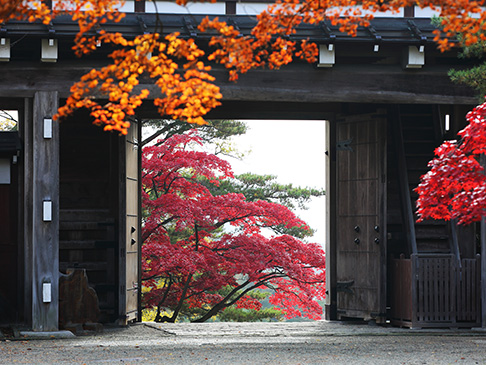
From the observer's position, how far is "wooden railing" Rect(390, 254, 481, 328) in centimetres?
970

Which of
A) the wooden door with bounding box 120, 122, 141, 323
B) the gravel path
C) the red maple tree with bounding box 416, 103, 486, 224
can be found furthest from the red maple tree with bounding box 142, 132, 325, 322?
the red maple tree with bounding box 416, 103, 486, 224

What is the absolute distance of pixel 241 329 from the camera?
9.97m

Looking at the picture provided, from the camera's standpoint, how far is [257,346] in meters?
7.94

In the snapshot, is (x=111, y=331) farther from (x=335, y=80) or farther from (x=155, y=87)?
(x=335, y=80)

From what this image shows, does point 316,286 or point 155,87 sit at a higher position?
point 155,87

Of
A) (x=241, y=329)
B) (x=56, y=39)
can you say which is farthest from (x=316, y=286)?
(x=56, y=39)

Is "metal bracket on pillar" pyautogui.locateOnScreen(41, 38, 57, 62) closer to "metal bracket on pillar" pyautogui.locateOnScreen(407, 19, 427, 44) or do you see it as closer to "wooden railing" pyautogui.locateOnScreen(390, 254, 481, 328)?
"metal bracket on pillar" pyautogui.locateOnScreen(407, 19, 427, 44)

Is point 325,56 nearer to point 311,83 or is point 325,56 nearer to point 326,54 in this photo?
point 326,54

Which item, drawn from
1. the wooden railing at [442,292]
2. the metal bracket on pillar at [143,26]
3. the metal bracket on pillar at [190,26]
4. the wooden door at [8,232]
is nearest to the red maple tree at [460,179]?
the wooden railing at [442,292]

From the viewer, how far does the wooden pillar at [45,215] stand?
870cm

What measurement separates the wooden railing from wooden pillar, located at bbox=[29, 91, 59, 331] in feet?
14.1

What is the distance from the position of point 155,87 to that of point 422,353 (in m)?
4.09

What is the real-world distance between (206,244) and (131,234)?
146 inches

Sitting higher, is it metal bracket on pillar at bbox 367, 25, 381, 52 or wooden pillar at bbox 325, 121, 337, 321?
metal bracket on pillar at bbox 367, 25, 381, 52
